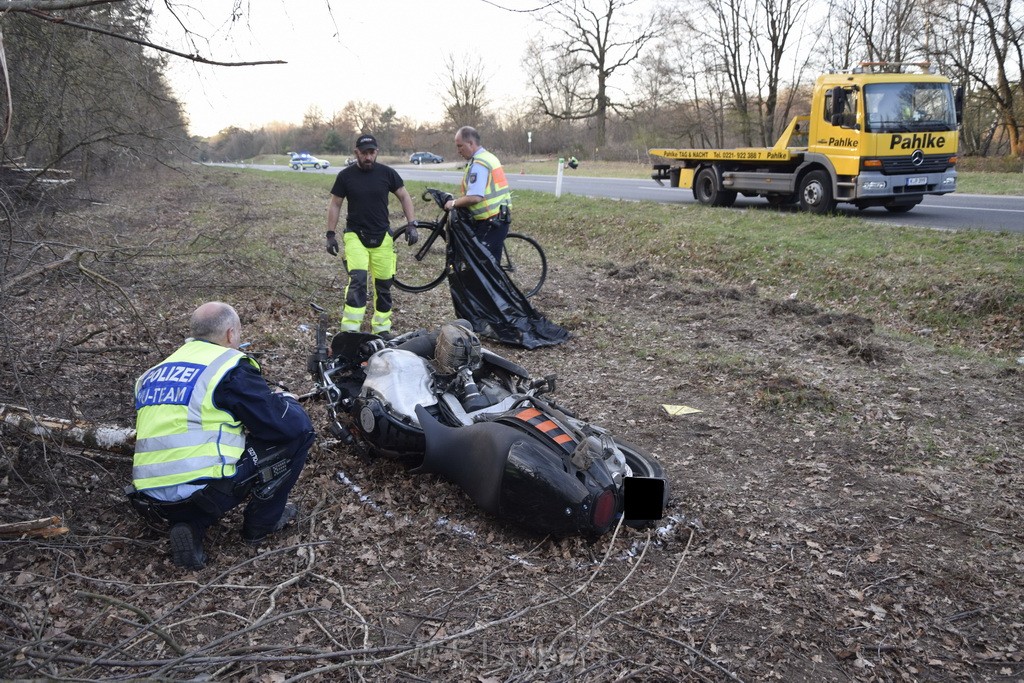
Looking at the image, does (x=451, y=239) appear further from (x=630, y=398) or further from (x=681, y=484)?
(x=681, y=484)

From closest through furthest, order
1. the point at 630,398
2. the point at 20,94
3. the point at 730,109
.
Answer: the point at 630,398
the point at 20,94
the point at 730,109

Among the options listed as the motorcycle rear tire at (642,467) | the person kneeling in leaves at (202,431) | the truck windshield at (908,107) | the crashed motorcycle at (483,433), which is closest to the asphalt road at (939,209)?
the truck windshield at (908,107)

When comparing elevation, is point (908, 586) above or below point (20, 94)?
below

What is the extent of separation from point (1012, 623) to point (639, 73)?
36.9 meters

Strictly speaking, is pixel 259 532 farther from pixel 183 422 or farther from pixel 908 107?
A: pixel 908 107

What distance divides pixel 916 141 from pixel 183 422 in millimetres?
12157

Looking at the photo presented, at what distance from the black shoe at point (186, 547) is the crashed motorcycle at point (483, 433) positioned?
3.76 ft

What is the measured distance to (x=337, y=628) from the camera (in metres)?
3.28

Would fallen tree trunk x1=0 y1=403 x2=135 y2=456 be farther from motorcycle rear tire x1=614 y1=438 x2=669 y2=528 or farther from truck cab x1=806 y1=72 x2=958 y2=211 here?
truck cab x1=806 y1=72 x2=958 y2=211

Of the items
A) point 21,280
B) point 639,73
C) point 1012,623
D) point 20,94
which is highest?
point 639,73

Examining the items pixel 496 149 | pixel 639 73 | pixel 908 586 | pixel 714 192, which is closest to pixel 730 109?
pixel 639 73

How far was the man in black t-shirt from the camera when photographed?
671 cm

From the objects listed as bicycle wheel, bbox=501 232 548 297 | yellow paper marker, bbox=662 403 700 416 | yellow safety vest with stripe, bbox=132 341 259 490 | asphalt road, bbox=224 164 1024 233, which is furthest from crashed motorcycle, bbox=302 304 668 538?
asphalt road, bbox=224 164 1024 233

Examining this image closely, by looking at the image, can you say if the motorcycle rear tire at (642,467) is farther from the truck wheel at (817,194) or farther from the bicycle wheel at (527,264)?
the truck wheel at (817,194)
